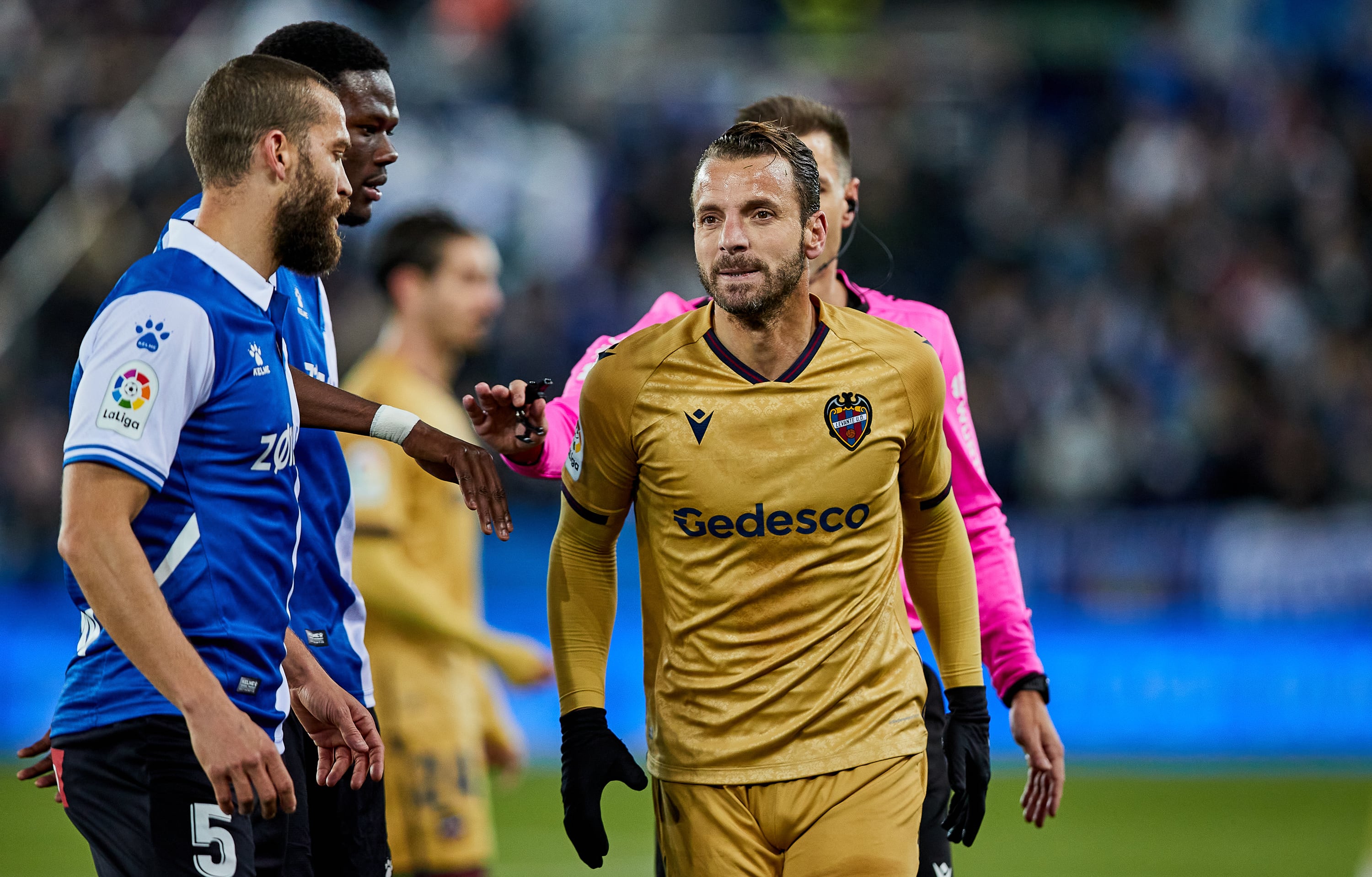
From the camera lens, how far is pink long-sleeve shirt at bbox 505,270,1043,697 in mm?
4227

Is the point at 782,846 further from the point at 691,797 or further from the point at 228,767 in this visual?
the point at 228,767

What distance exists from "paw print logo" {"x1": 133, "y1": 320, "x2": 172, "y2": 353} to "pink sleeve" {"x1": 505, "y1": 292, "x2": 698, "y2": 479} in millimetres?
972

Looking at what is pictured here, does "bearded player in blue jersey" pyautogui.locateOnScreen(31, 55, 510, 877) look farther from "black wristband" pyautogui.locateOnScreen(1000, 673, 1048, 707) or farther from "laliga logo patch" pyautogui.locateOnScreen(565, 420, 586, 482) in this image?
"black wristband" pyautogui.locateOnScreen(1000, 673, 1048, 707)

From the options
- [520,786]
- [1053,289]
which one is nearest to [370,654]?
[520,786]

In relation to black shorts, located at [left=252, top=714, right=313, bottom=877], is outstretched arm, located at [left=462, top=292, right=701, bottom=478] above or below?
above

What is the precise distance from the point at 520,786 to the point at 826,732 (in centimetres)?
799

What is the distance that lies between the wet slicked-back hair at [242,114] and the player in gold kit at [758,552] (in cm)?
87

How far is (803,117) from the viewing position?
439 cm

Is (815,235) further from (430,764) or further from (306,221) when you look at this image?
(430,764)

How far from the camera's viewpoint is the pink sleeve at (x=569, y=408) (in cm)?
390

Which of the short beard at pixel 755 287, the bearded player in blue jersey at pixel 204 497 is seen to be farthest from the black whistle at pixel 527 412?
the short beard at pixel 755 287

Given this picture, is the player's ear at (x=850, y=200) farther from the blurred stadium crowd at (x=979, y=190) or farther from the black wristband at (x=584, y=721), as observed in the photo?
the blurred stadium crowd at (x=979, y=190)

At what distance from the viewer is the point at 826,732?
347 cm

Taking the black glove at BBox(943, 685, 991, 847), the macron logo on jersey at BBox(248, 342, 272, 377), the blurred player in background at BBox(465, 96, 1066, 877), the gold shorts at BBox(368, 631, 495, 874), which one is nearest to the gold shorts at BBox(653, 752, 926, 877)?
the black glove at BBox(943, 685, 991, 847)
